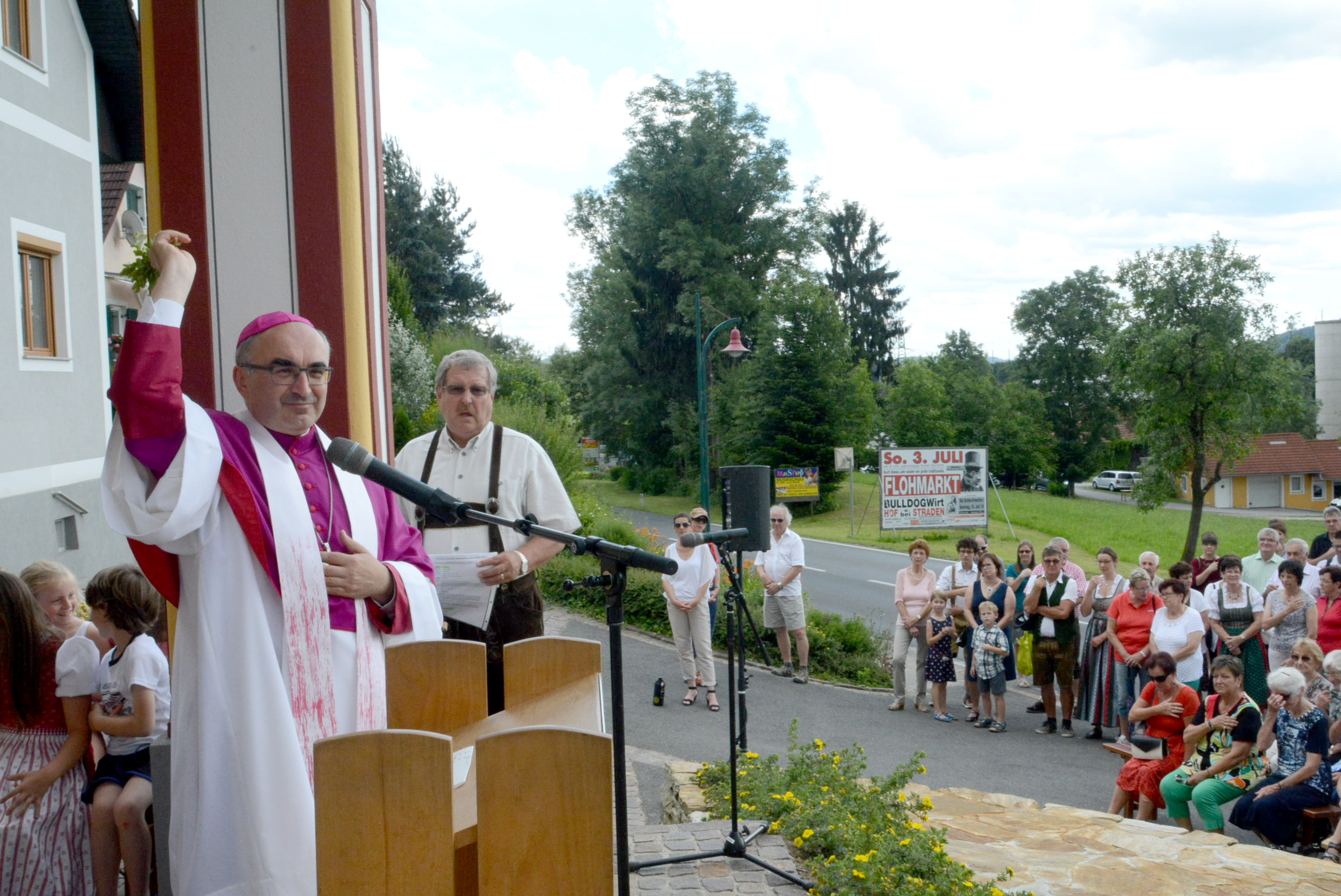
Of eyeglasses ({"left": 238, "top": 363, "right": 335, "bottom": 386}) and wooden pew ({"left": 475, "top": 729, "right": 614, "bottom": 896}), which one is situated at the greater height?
eyeglasses ({"left": 238, "top": 363, "right": 335, "bottom": 386})

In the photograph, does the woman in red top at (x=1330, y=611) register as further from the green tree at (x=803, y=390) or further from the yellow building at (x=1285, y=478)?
the yellow building at (x=1285, y=478)

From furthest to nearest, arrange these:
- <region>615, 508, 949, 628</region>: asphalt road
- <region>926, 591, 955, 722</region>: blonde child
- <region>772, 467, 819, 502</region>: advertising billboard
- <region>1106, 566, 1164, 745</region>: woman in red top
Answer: <region>772, 467, 819, 502</region>: advertising billboard < <region>615, 508, 949, 628</region>: asphalt road < <region>926, 591, 955, 722</region>: blonde child < <region>1106, 566, 1164, 745</region>: woman in red top

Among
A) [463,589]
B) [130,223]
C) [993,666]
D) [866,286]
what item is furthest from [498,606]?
[866,286]

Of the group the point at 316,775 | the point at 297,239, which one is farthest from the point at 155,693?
the point at 316,775

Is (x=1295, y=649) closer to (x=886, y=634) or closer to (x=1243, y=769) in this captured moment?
(x=1243, y=769)

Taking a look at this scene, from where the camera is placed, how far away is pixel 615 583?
2.28 meters

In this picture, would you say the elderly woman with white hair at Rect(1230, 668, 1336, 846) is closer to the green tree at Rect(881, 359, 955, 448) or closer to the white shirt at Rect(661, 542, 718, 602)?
the white shirt at Rect(661, 542, 718, 602)

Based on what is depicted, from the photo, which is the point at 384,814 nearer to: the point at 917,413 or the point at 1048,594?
the point at 1048,594

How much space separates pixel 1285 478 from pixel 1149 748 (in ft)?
188

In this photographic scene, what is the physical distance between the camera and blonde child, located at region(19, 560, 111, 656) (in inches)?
158

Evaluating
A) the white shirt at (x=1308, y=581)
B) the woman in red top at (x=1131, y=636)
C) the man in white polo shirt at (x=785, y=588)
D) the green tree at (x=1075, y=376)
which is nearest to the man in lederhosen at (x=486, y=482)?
the woman in red top at (x=1131, y=636)

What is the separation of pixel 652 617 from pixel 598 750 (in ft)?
40.2

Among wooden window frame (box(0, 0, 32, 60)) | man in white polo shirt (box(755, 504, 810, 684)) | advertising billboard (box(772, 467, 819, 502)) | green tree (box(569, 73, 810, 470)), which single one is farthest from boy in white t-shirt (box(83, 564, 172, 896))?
green tree (box(569, 73, 810, 470))

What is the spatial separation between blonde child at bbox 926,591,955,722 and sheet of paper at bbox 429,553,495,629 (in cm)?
745
